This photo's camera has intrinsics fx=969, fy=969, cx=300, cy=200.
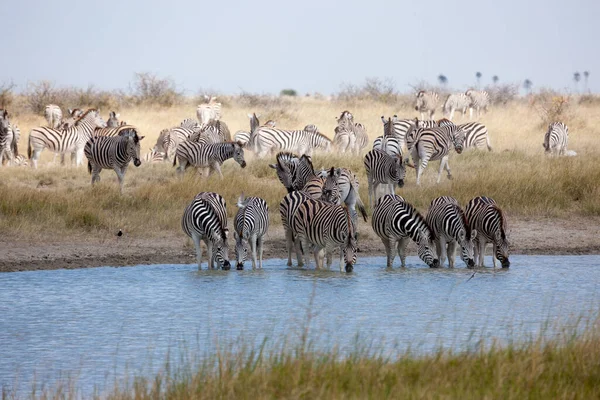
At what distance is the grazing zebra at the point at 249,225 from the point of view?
37.6ft

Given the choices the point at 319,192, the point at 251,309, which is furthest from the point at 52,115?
the point at 251,309

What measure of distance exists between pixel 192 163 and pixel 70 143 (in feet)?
13.5

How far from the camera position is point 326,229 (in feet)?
36.8

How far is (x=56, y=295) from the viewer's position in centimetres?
1014

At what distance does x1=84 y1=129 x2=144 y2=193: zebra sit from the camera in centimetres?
1672

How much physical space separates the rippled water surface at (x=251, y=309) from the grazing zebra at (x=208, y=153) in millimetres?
5897

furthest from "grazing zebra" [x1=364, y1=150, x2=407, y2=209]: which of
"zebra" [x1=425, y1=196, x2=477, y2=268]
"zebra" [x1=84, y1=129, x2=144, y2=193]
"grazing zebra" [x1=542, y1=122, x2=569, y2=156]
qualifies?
"grazing zebra" [x1=542, y1=122, x2=569, y2=156]

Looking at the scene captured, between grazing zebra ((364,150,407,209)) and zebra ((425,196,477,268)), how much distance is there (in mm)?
3477

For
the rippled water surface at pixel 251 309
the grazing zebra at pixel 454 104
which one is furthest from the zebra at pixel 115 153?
the grazing zebra at pixel 454 104

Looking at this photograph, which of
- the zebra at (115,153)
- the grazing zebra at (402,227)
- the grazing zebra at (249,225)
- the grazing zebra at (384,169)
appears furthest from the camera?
the zebra at (115,153)

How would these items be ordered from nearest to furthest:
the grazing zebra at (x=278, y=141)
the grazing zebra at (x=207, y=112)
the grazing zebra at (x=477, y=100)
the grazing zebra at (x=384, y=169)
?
1. the grazing zebra at (x=384, y=169)
2. the grazing zebra at (x=278, y=141)
3. the grazing zebra at (x=207, y=112)
4. the grazing zebra at (x=477, y=100)

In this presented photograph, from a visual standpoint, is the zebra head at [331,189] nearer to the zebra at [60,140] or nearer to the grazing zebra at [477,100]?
the zebra at [60,140]

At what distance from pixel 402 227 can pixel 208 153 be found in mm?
7435

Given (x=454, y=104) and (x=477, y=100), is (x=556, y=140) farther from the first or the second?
(x=477, y=100)
